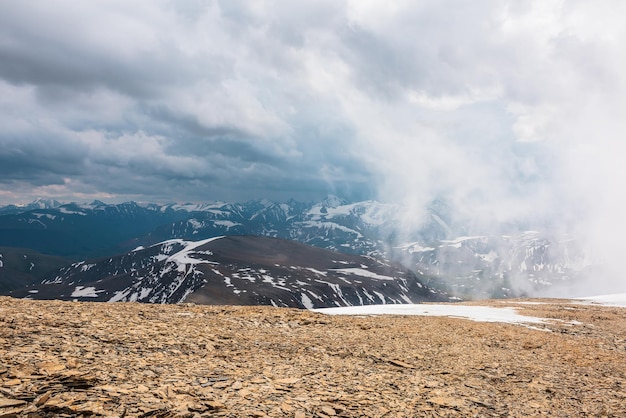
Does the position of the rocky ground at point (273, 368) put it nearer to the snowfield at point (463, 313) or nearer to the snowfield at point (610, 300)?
the snowfield at point (463, 313)

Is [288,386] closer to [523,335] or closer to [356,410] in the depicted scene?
[356,410]

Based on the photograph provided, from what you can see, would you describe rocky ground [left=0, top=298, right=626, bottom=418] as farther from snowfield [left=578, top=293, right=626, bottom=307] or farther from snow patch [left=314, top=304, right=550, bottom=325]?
snowfield [left=578, top=293, right=626, bottom=307]

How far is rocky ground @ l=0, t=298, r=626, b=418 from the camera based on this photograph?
8.52 meters

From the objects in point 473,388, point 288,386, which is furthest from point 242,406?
point 473,388

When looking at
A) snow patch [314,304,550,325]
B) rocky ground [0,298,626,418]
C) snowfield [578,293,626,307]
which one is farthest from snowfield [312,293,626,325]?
snowfield [578,293,626,307]

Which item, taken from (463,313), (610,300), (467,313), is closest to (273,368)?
(463,313)

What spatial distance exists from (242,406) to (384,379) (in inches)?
217

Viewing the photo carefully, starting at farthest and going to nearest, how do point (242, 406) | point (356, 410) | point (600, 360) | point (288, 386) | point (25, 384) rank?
point (600, 360) → point (288, 386) → point (356, 410) → point (242, 406) → point (25, 384)

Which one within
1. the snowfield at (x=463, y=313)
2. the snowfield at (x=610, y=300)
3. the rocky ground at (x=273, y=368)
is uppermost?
the snowfield at (x=610, y=300)

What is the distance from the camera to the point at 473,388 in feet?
41.2

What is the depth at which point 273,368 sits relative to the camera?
11945 millimetres

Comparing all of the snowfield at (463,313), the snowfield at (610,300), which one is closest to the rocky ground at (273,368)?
the snowfield at (463,313)

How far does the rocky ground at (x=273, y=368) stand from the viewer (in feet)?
28.0

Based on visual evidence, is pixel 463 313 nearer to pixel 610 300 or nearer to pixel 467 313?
pixel 467 313
